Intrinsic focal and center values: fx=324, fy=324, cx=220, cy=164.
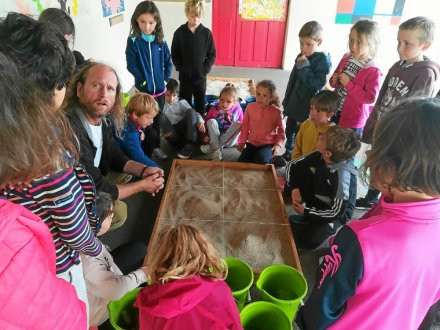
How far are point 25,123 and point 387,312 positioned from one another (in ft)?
3.07

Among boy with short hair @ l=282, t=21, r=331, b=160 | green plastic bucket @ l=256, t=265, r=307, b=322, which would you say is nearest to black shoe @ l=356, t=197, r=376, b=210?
boy with short hair @ l=282, t=21, r=331, b=160

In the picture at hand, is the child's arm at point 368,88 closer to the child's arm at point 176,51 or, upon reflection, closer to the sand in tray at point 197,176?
the sand in tray at point 197,176

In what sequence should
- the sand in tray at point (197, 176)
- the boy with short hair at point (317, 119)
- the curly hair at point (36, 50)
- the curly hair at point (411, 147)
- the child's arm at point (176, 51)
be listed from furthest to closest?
the child's arm at point (176, 51)
the sand in tray at point (197, 176)
the boy with short hair at point (317, 119)
the curly hair at point (36, 50)
the curly hair at point (411, 147)

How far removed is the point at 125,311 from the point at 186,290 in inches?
18.9

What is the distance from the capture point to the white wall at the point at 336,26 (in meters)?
4.93

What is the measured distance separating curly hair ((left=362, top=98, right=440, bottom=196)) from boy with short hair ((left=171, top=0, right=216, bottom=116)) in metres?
2.76

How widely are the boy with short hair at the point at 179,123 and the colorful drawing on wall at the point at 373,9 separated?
3573 millimetres

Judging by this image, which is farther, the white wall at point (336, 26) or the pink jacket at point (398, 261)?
the white wall at point (336, 26)

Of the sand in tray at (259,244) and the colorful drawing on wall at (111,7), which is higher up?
the colorful drawing on wall at (111,7)

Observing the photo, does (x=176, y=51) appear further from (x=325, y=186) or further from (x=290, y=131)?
(x=325, y=186)

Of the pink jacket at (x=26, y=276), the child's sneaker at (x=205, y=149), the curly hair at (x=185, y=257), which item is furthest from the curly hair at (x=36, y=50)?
the child's sneaker at (x=205, y=149)

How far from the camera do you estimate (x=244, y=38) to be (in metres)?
5.61

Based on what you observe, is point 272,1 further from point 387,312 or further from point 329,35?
point 387,312

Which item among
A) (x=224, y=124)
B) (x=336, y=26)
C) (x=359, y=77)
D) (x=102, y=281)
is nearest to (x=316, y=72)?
(x=359, y=77)
